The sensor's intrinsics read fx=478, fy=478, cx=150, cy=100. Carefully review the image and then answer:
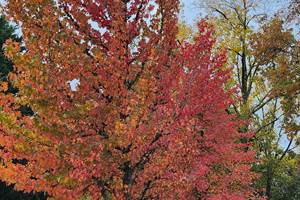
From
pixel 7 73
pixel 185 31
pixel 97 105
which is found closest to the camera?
pixel 97 105

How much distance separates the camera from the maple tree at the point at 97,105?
27.1 ft

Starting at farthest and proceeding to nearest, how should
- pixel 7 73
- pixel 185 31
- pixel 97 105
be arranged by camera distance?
1. pixel 185 31
2. pixel 7 73
3. pixel 97 105

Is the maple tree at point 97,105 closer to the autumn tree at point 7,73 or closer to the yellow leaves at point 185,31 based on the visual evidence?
the autumn tree at point 7,73

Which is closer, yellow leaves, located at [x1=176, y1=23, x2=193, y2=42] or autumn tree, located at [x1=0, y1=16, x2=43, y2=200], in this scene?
autumn tree, located at [x1=0, y1=16, x2=43, y2=200]

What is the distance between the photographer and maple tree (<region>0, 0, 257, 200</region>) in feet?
27.1

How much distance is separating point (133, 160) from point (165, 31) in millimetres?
2601

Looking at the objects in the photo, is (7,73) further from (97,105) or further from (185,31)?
(97,105)

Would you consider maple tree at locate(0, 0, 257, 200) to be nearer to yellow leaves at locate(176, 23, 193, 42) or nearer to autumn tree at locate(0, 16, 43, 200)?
autumn tree at locate(0, 16, 43, 200)

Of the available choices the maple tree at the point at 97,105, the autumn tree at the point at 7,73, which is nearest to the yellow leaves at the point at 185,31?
the autumn tree at the point at 7,73

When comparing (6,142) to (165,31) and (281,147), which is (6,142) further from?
(281,147)

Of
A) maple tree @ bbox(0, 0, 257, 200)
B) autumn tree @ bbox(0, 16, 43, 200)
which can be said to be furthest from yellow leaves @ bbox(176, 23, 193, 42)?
maple tree @ bbox(0, 0, 257, 200)

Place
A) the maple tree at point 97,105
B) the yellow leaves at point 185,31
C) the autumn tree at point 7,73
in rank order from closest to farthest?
the maple tree at point 97,105 → the autumn tree at point 7,73 → the yellow leaves at point 185,31

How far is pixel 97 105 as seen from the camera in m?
8.88

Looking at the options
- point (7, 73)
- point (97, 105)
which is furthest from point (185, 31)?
point (97, 105)
